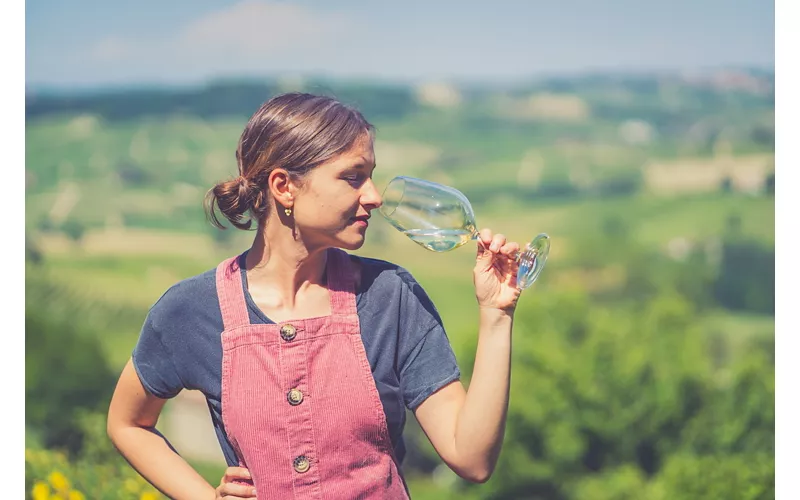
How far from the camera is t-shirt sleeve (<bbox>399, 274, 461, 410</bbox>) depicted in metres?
1.60

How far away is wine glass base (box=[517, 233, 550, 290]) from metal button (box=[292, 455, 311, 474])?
0.48 meters

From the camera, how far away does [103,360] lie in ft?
19.4

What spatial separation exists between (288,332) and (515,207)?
581cm

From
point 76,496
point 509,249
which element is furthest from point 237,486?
point 76,496

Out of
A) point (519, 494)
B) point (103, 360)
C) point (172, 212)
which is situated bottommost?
point (519, 494)

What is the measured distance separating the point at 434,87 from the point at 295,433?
6.26m

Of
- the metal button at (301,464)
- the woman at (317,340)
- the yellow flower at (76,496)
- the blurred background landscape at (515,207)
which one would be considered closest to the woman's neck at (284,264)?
the woman at (317,340)

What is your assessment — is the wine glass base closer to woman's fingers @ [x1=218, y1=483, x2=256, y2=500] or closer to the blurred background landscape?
woman's fingers @ [x1=218, y1=483, x2=256, y2=500]

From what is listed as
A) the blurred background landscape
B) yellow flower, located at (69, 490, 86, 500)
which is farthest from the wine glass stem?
the blurred background landscape

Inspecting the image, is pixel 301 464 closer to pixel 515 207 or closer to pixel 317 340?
pixel 317 340

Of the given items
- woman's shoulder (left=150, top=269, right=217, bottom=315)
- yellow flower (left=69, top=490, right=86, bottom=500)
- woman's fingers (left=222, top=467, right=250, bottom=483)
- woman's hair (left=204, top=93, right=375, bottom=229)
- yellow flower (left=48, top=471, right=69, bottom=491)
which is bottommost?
yellow flower (left=69, top=490, right=86, bottom=500)

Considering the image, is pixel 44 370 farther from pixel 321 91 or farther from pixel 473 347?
pixel 321 91

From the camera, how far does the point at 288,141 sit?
62.4 inches

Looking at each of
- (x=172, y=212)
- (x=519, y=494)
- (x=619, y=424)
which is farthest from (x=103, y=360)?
(x=619, y=424)
